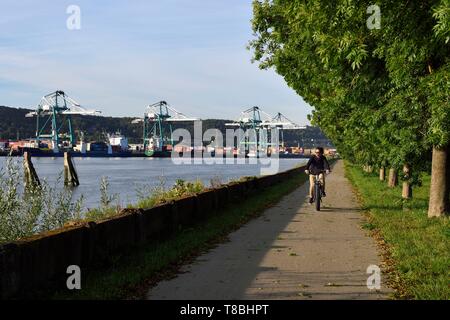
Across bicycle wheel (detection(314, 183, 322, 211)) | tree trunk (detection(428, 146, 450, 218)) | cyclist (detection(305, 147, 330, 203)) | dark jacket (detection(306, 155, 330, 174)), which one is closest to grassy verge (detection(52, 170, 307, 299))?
bicycle wheel (detection(314, 183, 322, 211))

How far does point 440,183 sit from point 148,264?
848 cm

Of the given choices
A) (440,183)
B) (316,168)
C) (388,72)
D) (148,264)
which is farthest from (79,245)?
(316,168)

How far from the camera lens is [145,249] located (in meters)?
9.64

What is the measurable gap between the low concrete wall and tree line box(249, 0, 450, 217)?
435 centimetres

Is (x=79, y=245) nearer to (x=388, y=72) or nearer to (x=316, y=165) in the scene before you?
(x=388, y=72)

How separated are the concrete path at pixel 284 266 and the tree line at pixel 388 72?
92.9 inches

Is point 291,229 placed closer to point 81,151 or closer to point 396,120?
→ point 396,120

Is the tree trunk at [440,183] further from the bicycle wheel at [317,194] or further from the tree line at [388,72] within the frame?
the bicycle wheel at [317,194]

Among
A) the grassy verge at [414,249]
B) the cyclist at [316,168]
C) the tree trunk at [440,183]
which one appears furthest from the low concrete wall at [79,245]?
the tree trunk at [440,183]

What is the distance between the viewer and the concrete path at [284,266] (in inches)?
267

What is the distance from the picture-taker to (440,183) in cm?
1362
